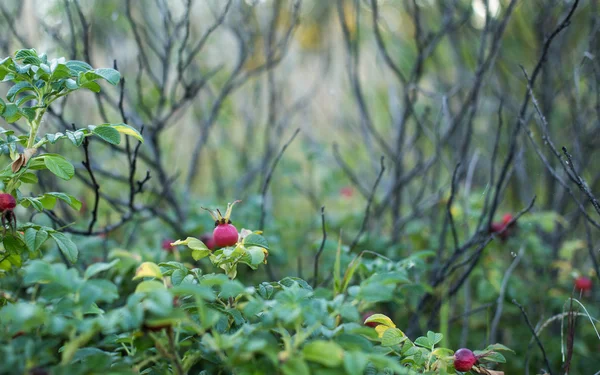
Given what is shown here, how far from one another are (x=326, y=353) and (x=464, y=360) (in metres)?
0.38

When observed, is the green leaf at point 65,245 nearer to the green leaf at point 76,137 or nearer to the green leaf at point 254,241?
the green leaf at point 76,137

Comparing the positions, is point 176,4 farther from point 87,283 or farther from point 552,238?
point 87,283

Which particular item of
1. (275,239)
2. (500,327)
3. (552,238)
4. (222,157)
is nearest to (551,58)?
(552,238)

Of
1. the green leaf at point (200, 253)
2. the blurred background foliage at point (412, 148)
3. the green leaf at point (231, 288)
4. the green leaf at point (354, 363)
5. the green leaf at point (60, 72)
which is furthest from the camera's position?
the blurred background foliage at point (412, 148)

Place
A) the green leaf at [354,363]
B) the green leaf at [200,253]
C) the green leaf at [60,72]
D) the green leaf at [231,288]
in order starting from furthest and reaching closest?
the green leaf at [200,253] → the green leaf at [60,72] → the green leaf at [231,288] → the green leaf at [354,363]

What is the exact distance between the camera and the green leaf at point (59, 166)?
1.04 meters

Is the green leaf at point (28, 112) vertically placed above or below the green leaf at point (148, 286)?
above

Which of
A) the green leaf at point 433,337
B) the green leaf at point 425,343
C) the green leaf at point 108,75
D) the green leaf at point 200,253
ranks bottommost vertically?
the green leaf at point 425,343

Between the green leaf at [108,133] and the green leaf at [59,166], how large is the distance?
86 millimetres

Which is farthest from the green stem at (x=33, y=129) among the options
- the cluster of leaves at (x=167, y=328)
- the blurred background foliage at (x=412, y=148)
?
the blurred background foliage at (x=412, y=148)

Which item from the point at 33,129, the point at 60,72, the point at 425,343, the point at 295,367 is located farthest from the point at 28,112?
the point at 425,343

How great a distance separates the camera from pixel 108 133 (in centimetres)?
106

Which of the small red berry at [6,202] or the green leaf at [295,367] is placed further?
the small red berry at [6,202]

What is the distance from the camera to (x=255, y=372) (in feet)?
2.67
